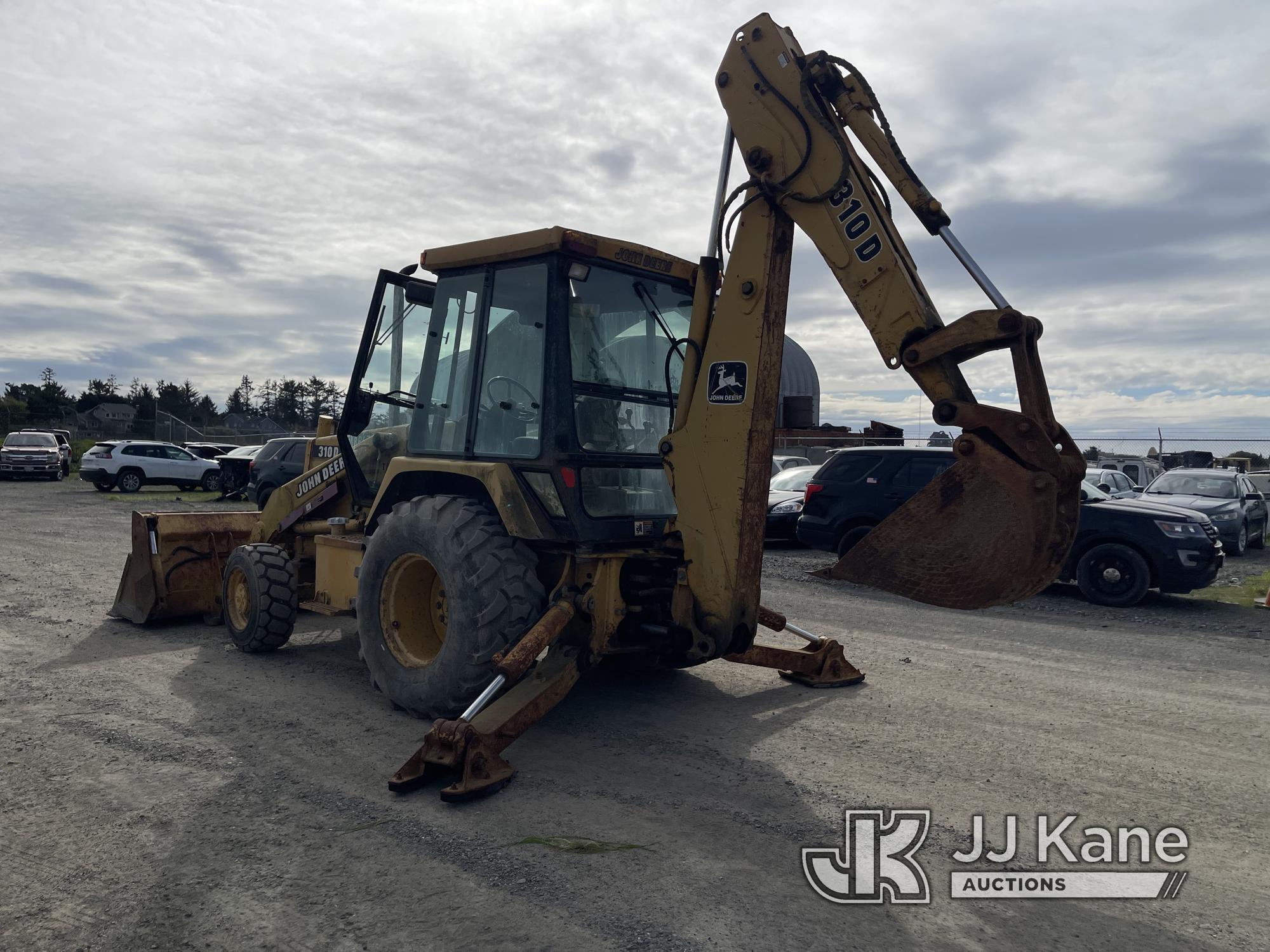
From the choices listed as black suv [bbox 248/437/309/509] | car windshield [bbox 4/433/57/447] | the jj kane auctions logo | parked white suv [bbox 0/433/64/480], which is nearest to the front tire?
the jj kane auctions logo

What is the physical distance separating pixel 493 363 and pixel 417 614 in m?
1.64

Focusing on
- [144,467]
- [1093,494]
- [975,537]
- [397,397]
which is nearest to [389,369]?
[397,397]

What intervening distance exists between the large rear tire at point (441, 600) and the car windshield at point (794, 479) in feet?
35.7

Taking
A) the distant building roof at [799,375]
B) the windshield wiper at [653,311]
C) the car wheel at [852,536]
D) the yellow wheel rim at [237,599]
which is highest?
the distant building roof at [799,375]

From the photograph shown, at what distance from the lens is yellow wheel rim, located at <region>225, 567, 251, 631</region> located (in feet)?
23.0

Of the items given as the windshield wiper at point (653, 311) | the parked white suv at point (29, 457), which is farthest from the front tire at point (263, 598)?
the parked white suv at point (29, 457)

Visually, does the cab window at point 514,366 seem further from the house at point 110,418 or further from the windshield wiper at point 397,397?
the house at point 110,418

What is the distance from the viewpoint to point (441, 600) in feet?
18.6

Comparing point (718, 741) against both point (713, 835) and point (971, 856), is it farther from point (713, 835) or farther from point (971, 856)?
point (971, 856)

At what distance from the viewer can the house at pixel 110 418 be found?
170 ft

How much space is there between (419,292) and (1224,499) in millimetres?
15636

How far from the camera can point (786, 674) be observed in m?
6.32

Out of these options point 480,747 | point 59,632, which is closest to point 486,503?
point 480,747

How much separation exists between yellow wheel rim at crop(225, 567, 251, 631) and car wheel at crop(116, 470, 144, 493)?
2374cm
